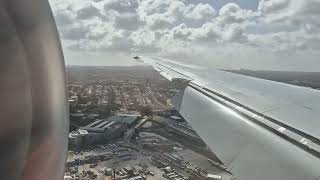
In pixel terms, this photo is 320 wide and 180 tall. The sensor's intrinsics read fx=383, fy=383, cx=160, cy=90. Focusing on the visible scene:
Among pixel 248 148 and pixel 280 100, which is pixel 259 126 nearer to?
pixel 248 148

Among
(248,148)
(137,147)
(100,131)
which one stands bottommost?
(137,147)

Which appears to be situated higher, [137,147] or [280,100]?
[280,100]

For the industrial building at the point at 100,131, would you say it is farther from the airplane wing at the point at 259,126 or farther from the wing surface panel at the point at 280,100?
the airplane wing at the point at 259,126

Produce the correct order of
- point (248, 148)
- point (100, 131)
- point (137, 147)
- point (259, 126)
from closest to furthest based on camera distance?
point (248, 148), point (259, 126), point (137, 147), point (100, 131)

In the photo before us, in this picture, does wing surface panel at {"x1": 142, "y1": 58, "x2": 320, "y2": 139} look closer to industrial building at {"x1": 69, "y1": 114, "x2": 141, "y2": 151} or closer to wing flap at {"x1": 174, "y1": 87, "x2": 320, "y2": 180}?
wing flap at {"x1": 174, "y1": 87, "x2": 320, "y2": 180}

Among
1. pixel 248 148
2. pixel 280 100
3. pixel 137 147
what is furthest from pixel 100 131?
pixel 248 148

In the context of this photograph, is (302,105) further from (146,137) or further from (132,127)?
(132,127)

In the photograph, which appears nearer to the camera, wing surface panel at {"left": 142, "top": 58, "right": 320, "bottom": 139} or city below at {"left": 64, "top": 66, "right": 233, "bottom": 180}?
wing surface panel at {"left": 142, "top": 58, "right": 320, "bottom": 139}

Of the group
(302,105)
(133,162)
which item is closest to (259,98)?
(302,105)

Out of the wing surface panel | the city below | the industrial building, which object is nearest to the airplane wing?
the wing surface panel

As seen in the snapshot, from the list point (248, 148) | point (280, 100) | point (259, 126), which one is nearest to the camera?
point (248, 148)
